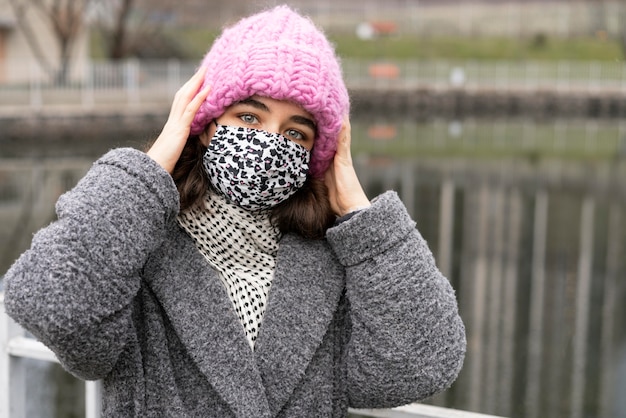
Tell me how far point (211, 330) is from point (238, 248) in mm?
152

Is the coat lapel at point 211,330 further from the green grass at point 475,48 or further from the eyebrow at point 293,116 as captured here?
the green grass at point 475,48

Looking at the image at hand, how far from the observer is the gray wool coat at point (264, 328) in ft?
4.13

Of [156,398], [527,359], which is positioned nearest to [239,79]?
[156,398]

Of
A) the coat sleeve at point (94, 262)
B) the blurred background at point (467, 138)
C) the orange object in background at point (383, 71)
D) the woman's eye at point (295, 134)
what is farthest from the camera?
the orange object in background at point (383, 71)

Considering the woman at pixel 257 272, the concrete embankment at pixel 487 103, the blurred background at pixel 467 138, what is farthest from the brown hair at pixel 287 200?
the concrete embankment at pixel 487 103

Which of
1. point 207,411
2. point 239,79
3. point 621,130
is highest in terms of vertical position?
point 239,79

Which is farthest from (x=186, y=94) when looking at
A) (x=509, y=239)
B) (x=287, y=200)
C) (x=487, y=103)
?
(x=487, y=103)

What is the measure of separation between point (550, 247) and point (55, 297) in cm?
1019

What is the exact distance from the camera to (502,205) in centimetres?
1342

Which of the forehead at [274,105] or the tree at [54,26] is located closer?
the forehead at [274,105]

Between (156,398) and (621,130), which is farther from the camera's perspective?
(621,130)

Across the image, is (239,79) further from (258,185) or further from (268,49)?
(258,185)

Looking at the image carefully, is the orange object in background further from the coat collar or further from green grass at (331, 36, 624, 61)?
the coat collar

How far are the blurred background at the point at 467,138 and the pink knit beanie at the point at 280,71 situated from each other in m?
0.14
